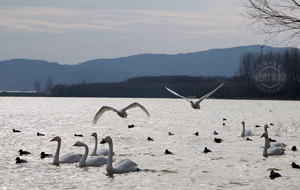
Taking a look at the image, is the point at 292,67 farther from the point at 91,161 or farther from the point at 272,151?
the point at 91,161

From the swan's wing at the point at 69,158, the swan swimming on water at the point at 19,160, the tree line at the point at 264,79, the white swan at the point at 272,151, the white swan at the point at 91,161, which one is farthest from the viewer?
the tree line at the point at 264,79

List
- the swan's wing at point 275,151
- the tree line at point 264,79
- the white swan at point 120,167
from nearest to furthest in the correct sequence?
the white swan at point 120,167
the swan's wing at point 275,151
the tree line at point 264,79

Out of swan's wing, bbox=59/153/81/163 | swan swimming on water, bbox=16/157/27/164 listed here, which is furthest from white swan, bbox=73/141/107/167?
swan swimming on water, bbox=16/157/27/164

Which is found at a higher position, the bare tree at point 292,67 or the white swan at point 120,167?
the bare tree at point 292,67

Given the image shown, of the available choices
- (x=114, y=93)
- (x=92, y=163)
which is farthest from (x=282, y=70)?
(x=114, y=93)

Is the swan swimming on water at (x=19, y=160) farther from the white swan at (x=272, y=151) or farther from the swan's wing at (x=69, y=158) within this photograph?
the white swan at (x=272, y=151)

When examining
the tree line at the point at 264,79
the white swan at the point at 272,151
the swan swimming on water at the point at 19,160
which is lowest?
the swan swimming on water at the point at 19,160

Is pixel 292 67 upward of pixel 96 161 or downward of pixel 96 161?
upward

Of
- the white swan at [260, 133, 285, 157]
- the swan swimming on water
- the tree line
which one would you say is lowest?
the swan swimming on water

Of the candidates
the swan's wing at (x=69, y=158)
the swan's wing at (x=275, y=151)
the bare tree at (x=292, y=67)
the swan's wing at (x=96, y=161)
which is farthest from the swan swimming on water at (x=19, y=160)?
the bare tree at (x=292, y=67)

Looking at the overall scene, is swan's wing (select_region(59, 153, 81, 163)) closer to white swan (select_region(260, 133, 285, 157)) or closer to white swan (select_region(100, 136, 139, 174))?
white swan (select_region(100, 136, 139, 174))

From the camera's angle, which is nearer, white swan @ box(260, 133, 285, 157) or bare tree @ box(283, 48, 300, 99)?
white swan @ box(260, 133, 285, 157)

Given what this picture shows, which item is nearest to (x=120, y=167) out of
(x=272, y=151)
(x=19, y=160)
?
(x=19, y=160)

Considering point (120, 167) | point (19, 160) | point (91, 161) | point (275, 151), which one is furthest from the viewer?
point (275, 151)
